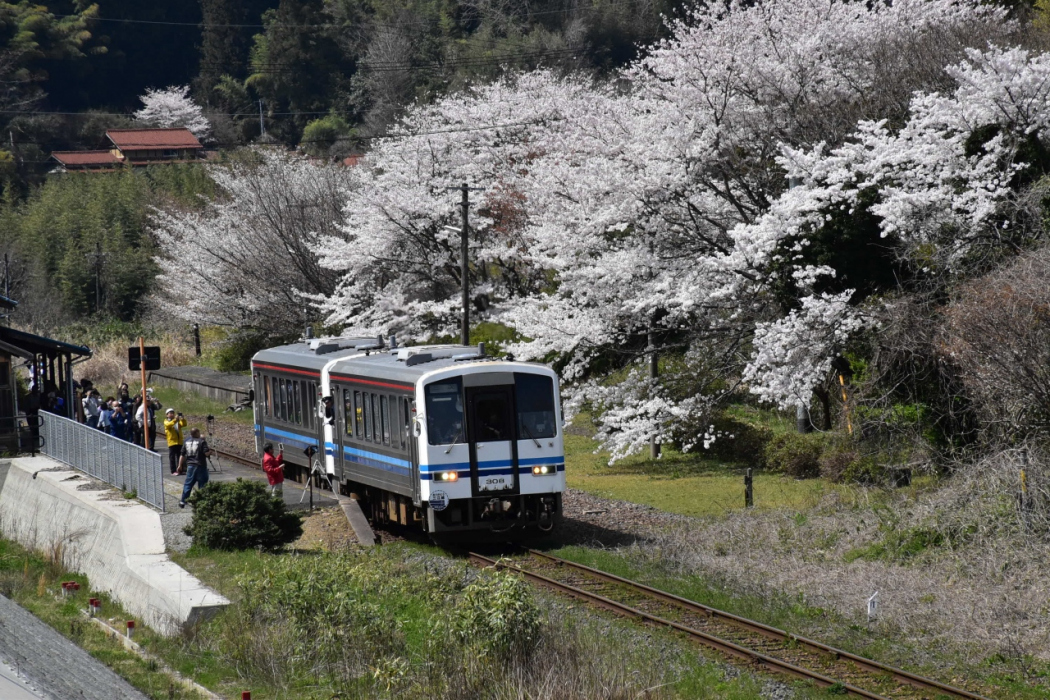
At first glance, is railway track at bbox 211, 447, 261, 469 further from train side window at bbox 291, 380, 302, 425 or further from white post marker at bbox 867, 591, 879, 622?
white post marker at bbox 867, 591, 879, 622

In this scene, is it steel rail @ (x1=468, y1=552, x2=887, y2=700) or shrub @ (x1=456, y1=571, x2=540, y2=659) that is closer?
shrub @ (x1=456, y1=571, x2=540, y2=659)

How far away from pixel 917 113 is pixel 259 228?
89.2 feet

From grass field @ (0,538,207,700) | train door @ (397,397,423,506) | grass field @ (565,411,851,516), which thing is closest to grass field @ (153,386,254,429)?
grass field @ (565,411,851,516)

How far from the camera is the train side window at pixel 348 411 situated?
20131mm

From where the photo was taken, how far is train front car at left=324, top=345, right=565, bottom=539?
17219 millimetres

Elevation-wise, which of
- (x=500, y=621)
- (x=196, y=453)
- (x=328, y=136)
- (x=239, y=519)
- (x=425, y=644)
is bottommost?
(x=425, y=644)

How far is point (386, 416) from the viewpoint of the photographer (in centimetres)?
1862

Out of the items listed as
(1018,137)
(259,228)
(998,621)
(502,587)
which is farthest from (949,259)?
(259,228)

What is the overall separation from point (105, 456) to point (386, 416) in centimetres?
727

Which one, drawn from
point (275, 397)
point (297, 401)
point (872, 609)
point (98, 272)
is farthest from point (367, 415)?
point (98, 272)

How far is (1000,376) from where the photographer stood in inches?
648

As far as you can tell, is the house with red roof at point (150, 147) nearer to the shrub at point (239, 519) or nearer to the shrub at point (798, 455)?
the shrub at point (798, 455)

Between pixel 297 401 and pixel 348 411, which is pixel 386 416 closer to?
pixel 348 411

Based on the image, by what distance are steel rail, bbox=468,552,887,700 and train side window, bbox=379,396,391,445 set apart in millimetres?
3466
